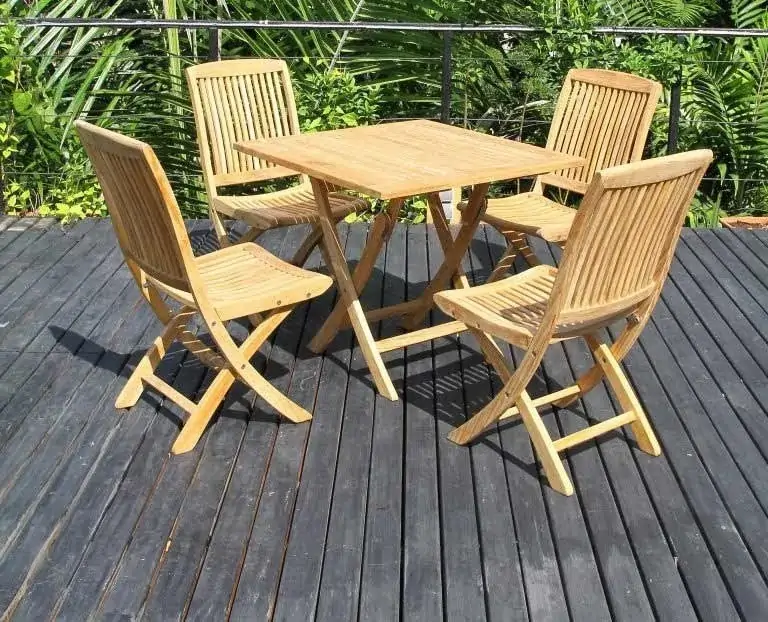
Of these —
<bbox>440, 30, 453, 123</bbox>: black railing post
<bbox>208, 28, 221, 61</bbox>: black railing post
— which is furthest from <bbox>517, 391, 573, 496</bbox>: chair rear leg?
<bbox>208, 28, 221, 61</bbox>: black railing post

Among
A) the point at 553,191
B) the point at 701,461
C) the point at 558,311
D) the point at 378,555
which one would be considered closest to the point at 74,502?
the point at 378,555

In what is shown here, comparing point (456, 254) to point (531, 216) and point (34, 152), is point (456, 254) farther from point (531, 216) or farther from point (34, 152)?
point (34, 152)

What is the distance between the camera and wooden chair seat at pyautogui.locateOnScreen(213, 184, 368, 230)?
14.3ft

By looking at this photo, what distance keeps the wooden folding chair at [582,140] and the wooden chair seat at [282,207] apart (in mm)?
635

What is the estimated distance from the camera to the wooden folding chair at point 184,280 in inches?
124

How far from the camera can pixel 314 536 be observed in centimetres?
302

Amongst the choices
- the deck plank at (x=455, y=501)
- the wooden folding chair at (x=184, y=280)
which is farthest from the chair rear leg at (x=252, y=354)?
the deck plank at (x=455, y=501)

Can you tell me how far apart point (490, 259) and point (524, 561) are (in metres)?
2.79

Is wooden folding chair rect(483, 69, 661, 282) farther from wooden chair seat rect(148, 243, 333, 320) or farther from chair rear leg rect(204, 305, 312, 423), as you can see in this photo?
chair rear leg rect(204, 305, 312, 423)

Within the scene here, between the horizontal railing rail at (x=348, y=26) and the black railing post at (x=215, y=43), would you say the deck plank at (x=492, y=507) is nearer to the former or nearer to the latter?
the horizontal railing rail at (x=348, y=26)

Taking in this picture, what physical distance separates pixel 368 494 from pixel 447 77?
11.7 ft

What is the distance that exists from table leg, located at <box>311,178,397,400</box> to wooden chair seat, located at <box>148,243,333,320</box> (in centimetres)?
20

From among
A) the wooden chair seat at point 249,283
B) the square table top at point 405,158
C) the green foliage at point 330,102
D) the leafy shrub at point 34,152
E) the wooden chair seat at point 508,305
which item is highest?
the square table top at point 405,158

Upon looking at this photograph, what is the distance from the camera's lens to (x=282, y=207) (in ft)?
15.0
